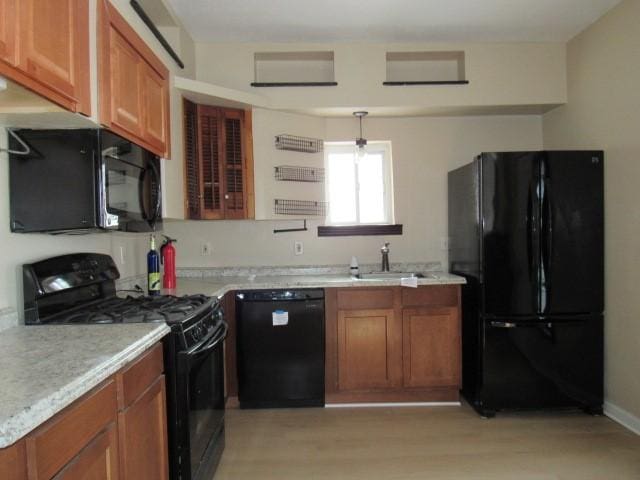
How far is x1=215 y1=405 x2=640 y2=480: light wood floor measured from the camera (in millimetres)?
2152

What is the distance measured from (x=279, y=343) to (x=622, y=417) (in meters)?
2.16

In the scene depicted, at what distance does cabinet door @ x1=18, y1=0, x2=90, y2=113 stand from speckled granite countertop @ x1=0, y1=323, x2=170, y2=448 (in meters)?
0.78

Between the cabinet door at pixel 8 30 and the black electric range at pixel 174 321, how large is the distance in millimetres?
848

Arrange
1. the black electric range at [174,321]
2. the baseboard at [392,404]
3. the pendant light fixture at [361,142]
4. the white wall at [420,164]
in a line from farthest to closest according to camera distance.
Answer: the white wall at [420,164], the pendant light fixture at [361,142], the baseboard at [392,404], the black electric range at [174,321]

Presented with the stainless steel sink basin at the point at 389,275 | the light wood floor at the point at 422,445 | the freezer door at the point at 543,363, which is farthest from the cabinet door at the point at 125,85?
the freezer door at the point at 543,363

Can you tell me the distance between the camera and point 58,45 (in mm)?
1345

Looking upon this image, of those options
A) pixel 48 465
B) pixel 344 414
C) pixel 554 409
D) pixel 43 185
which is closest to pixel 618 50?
pixel 554 409

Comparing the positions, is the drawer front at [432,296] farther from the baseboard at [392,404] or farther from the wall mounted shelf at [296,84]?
the wall mounted shelf at [296,84]

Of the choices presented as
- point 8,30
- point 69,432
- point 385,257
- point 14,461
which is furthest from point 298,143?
point 14,461

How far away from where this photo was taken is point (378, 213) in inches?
139

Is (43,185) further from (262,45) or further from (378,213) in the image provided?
(378,213)

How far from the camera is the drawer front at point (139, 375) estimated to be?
127 centimetres

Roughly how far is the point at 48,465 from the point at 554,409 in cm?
282

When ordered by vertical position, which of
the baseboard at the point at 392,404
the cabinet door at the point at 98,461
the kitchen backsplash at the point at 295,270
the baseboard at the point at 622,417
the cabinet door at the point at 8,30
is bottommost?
the baseboard at the point at 392,404
